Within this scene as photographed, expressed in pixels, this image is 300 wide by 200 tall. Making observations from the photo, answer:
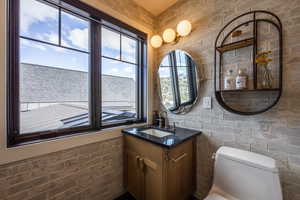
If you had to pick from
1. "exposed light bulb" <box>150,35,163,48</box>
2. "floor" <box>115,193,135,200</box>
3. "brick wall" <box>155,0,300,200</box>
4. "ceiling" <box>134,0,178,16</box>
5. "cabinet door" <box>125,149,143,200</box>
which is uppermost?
"ceiling" <box>134,0,178,16</box>

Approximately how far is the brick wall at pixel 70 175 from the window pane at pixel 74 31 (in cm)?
104

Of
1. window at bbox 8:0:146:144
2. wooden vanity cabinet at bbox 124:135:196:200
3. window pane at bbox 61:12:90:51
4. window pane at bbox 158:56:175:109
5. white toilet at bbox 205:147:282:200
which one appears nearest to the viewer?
white toilet at bbox 205:147:282:200

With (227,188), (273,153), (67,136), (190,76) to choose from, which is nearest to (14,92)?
(67,136)

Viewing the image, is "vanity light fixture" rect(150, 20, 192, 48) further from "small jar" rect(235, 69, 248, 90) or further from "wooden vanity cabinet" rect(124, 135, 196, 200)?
"wooden vanity cabinet" rect(124, 135, 196, 200)

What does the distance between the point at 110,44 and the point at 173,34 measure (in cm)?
81

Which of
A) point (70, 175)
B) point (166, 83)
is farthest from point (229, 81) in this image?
point (70, 175)

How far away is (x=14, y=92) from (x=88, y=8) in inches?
39.2

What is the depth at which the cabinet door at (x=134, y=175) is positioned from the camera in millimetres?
1379

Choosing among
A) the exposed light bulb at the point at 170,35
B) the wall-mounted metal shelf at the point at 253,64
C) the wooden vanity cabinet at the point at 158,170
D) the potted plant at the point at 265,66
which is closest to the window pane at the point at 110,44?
the exposed light bulb at the point at 170,35

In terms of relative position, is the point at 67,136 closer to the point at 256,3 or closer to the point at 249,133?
the point at 249,133

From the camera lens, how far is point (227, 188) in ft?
3.59

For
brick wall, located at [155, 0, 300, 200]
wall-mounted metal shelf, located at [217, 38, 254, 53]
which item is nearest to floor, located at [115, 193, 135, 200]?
brick wall, located at [155, 0, 300, 200]

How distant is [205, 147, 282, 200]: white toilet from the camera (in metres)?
0.91

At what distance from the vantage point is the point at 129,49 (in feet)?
5.91
